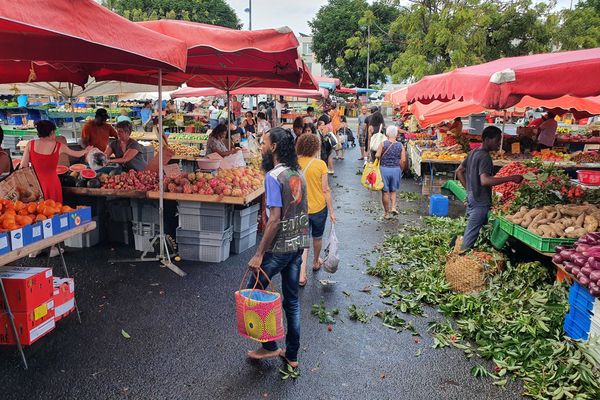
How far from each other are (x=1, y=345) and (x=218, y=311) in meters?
2.06

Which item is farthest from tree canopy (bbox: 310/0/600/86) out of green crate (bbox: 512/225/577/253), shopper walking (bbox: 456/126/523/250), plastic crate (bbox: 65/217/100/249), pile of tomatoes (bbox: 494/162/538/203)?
plastic crate (bbox: 65/217/100/249)

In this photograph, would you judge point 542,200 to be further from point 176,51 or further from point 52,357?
point 52,357

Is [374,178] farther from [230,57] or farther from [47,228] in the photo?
[47,228]

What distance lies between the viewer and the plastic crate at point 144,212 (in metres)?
7.19

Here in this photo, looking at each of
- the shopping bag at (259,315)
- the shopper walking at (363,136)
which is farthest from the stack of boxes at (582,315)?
the shopper walking at (363,136)

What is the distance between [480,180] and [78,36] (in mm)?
4791

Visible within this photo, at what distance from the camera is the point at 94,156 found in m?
7.95

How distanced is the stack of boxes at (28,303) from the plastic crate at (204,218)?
101 inches

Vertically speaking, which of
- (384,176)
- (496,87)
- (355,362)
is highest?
(496,87)

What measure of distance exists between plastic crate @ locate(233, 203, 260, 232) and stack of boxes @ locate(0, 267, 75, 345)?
125 inches

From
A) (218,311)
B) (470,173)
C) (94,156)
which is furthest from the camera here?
(94,156)

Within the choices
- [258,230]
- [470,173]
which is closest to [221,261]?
[258,230]

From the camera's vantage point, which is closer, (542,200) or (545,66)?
(545,66)

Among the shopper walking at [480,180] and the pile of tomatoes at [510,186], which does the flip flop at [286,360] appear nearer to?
the shopper walking at [480,180]
